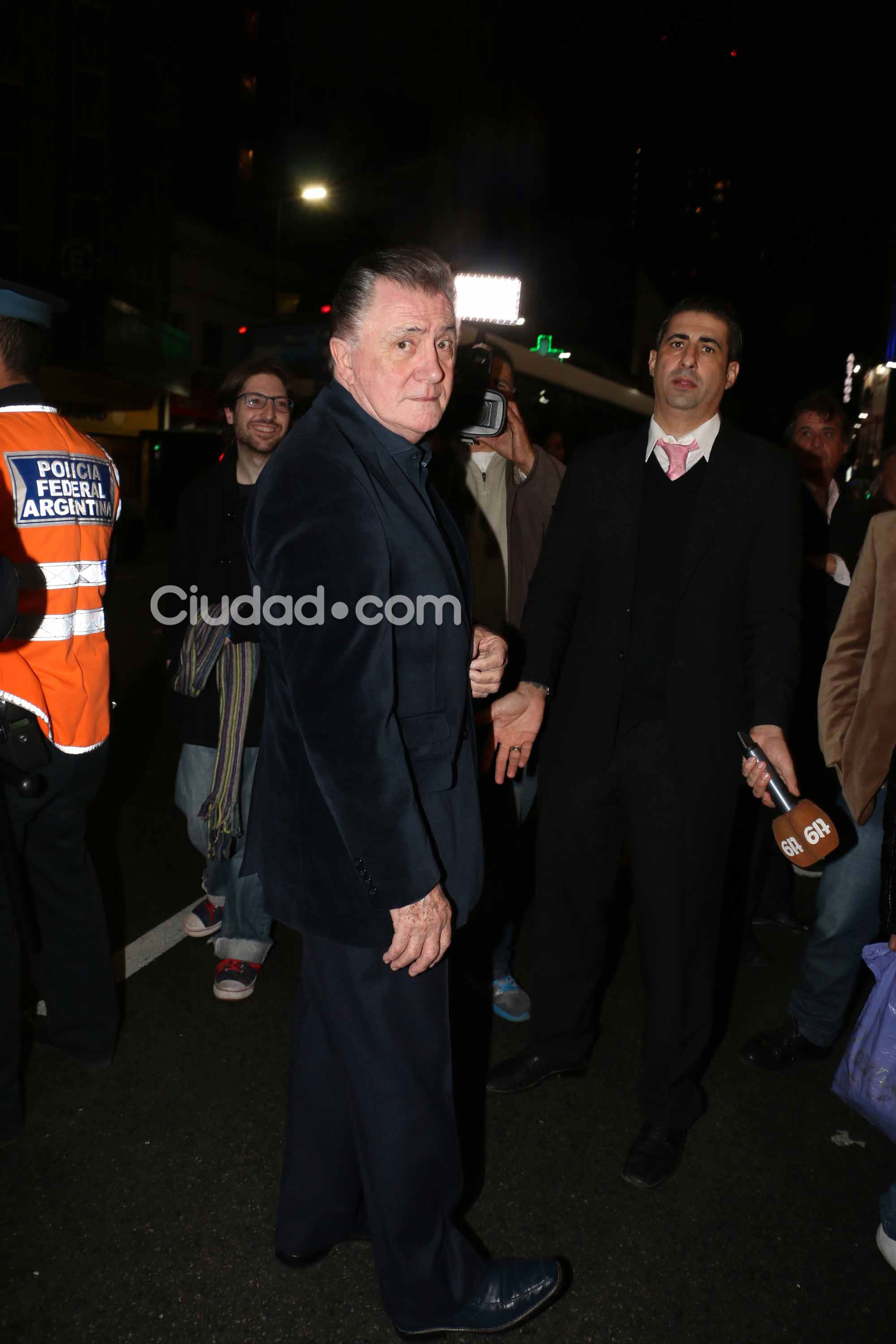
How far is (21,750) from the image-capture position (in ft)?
7.55

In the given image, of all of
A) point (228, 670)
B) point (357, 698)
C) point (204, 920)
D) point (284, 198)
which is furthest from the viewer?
point (284, 198)

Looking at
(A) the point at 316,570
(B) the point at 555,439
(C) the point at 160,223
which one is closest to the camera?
(A) the point at 316,570

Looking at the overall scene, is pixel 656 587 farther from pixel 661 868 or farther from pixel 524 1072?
pixel 524 1072

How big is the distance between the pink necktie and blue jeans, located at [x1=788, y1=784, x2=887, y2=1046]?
4.01ft

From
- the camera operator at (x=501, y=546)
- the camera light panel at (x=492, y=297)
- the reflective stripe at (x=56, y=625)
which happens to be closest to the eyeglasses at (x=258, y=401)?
the camera operator at (x=501, y=546)

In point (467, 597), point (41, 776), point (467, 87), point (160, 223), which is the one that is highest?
point (467, 87)

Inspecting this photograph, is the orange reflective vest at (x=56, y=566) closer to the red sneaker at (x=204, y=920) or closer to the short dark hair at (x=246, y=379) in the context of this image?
the short dark hair at (x=246, y=379)

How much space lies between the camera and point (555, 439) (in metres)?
7.36

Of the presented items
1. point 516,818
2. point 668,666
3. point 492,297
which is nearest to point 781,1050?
point 516,818

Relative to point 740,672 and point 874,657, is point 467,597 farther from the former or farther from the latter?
point 874,657

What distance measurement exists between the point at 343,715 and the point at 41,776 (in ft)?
4.53

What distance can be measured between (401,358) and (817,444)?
3432 mm

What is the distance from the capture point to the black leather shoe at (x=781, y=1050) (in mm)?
3127

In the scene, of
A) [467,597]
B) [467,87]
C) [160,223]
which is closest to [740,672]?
[467,597]
